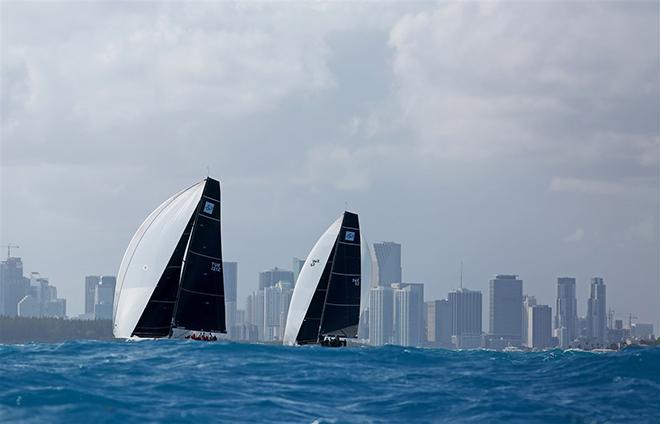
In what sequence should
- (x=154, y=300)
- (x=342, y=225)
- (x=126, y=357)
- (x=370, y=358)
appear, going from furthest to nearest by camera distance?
(x=342, y=225)
(x=154, y=300)
(x=370, y=358)
(x=126, y=357)

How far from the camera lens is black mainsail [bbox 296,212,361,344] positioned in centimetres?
8700

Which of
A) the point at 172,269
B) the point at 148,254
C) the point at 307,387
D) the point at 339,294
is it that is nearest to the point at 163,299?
the point at 172,269

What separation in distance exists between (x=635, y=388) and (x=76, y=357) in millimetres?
23639

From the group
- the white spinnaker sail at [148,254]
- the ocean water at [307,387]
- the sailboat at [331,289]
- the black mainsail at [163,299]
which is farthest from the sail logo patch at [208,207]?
the sailboat at [331,289]

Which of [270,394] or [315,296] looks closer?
[270,394]

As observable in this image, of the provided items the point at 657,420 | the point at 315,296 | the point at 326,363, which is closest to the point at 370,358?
the point at 326,363

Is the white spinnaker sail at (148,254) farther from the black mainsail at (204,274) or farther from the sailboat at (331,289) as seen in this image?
the sailboat at (331,289)

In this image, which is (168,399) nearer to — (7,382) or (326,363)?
(7,382)

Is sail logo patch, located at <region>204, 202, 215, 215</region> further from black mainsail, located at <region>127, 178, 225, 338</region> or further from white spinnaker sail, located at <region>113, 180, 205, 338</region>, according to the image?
white spinnaker sail, located at <region>113, 180, 205, 338</region>

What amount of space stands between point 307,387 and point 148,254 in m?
28.4

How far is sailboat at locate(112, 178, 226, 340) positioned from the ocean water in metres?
11.8

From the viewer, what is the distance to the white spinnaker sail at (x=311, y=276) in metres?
88.0

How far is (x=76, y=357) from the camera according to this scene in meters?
53.0

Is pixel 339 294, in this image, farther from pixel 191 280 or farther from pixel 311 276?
pixel 191 280
